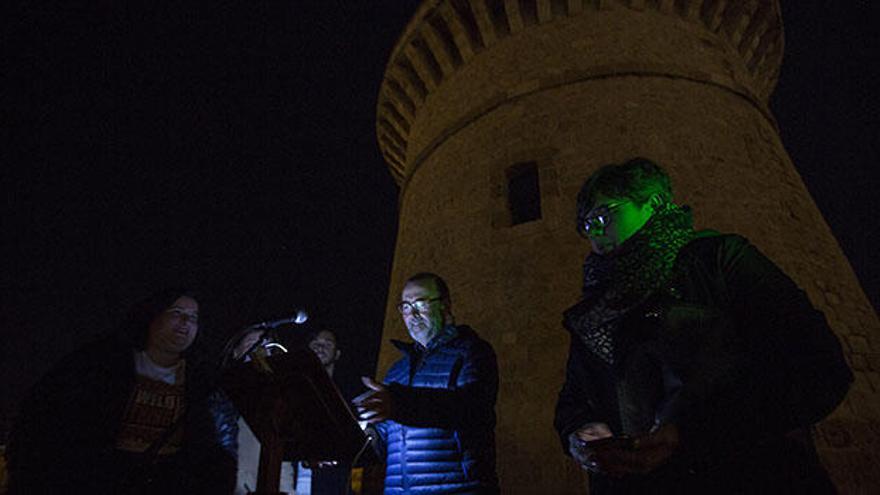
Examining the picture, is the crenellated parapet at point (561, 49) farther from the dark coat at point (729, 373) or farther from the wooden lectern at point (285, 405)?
the wooden lectern at point (285, 405)

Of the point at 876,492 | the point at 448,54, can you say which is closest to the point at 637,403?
the point at 876,492

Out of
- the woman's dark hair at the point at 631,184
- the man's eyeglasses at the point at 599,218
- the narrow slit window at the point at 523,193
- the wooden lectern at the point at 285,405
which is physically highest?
the narrow slit window at the point at 523,193

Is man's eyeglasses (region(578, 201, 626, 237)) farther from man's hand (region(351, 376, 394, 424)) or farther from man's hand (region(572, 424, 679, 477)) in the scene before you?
man's hand (region(351, 376, 394, 424))

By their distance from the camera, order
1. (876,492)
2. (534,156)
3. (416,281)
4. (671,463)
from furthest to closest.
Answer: (534,156) < (876,492) < (416,281) < (671,463)

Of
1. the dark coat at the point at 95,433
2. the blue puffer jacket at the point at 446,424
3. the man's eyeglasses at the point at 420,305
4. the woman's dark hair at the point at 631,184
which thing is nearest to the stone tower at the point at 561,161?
the blue puffer jacket at the point at 446,424

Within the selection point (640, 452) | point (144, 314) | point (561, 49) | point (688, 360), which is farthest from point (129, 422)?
point (561, 49)

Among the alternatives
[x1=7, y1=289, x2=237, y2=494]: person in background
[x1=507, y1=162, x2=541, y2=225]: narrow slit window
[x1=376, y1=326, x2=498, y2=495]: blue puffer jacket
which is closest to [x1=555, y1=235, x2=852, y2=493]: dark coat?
[x1=376, y1=326, x2=498, y2=495]: blue puffer jacket

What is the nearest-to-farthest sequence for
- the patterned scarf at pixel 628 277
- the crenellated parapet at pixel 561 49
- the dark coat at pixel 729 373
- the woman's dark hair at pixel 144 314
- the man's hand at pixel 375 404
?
1. the dark coat at pixel 729 373
2. the patterned scarf at pixel 628 277
3. the man's hand at pixel 375 404
4. the woman's dark hair at pixel 144 314
5. the crenellated parapet at pixel 561 49

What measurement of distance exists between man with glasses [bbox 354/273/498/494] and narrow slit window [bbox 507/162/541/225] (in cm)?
409

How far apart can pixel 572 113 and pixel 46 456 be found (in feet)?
21.0

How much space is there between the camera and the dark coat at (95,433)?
234cm

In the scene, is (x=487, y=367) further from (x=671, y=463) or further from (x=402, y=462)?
(x=671, y=463)

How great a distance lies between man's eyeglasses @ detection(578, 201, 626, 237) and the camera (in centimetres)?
187

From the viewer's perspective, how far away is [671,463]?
1.41 metres
